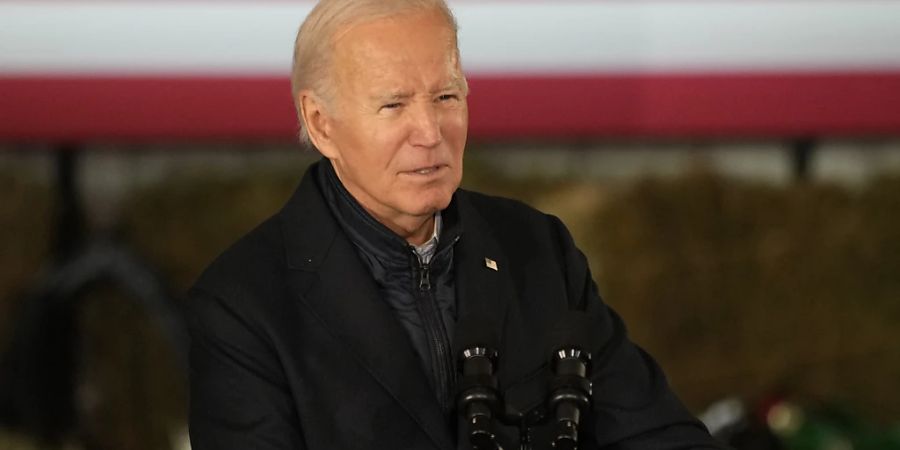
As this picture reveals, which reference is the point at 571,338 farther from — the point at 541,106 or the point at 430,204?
the point at 541,106

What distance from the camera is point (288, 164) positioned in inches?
158

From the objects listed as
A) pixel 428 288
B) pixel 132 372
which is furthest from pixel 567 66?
pixel 428 288

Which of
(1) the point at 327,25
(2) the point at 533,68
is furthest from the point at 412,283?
(2) the point at 533,68

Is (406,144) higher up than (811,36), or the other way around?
(406,144)

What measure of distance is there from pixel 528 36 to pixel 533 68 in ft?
0.25

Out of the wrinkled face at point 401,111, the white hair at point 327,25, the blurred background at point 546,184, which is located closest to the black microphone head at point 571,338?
the wrinkled face at point 401,111

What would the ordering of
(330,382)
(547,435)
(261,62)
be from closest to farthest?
(547,435), (330,382), (261,62)

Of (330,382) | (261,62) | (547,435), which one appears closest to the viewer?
(547,435)

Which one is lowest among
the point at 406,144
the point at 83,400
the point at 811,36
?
the point at 83,400

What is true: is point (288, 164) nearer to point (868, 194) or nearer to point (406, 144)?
point (868, 194)

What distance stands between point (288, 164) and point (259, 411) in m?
2.18

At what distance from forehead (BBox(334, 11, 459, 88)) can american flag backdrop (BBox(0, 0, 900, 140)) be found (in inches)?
76.3

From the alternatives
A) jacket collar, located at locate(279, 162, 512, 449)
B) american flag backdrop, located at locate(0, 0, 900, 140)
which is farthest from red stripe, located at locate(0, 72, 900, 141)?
jacket collar, located at locate(279, 162, 512, 449)

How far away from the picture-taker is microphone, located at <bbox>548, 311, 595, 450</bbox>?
1696 mm
